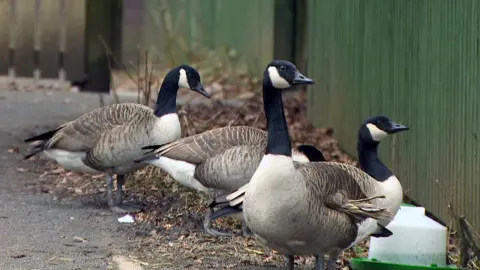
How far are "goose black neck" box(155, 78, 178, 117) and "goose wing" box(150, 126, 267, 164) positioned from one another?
22.7 inches

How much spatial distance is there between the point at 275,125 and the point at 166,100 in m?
2.69

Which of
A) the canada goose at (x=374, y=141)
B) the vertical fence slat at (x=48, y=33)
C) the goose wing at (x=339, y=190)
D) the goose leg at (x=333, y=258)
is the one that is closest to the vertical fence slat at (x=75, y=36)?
the vertical fence slat at (x=48, y=33)

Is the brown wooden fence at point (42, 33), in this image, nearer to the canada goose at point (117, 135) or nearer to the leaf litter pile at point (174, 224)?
the leaf litter pile at point (174, 224)

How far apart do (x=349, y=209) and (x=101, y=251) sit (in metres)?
1.93

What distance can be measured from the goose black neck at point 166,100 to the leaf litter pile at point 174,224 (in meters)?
0.81

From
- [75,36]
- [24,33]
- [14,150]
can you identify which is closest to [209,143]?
[14,150]

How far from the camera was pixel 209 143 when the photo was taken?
7770 millimetres

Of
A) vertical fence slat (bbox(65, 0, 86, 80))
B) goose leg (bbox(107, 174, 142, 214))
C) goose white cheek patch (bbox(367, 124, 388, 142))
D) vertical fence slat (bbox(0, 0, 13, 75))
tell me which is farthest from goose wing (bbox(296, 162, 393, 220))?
vertical fence slat (bbox(0, 0, 13, 75))

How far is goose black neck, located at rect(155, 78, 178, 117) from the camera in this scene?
8.44 meters

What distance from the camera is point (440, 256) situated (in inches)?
270

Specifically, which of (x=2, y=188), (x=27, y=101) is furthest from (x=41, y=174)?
(x=27, y=101)

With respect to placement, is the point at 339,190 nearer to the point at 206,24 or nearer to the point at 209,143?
the point at 209,143

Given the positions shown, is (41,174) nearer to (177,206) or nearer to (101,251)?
(177,206)

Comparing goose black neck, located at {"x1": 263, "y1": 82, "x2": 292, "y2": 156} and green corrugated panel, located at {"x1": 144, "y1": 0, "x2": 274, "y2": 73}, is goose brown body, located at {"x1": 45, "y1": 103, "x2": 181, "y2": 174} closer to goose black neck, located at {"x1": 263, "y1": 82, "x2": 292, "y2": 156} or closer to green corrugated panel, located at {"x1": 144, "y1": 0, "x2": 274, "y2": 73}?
goose black neck, located at {"x1": 263, "y1": 82, "x2": 292, "y2": 156}
